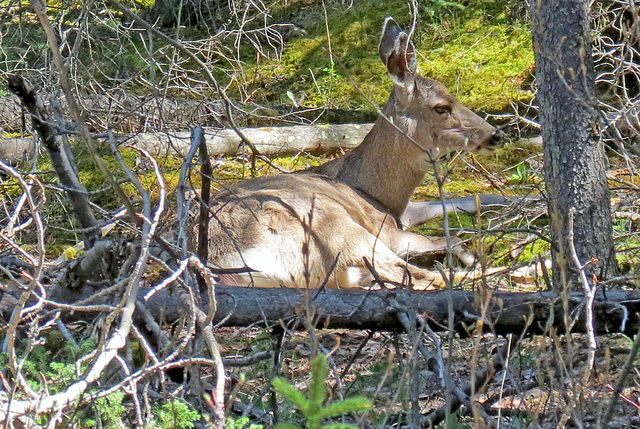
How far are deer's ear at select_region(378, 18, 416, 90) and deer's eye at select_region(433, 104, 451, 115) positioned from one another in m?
0.27

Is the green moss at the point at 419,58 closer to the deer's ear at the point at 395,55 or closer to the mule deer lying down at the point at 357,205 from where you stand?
the mule deer lying down at the point at 357,205

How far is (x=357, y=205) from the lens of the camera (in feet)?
23.0

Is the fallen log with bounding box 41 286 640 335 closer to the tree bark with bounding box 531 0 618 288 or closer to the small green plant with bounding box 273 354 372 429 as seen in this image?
the tree bark with bounding box 531 0 618 288

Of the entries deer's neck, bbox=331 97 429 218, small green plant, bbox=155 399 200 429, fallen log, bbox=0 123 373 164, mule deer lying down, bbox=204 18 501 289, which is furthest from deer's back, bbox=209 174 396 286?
small green plant, bbox=155 399 200 429

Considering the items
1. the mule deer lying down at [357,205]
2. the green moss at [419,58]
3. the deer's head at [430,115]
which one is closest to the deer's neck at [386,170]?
the mule deer lying down at [357,205]

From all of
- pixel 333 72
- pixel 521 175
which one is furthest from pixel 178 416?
pixel 333 72

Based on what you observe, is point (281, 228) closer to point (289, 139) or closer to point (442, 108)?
point (442, 108)

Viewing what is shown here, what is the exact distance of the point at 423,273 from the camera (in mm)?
6273

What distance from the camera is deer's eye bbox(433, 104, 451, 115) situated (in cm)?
754

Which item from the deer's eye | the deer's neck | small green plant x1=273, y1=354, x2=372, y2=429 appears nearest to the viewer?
small green plant x1=273, y1=354, x2=372, y2=429

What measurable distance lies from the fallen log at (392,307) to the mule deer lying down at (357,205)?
2.75ft

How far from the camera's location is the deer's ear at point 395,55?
7270 millimetres

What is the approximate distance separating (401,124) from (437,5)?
3908 mm

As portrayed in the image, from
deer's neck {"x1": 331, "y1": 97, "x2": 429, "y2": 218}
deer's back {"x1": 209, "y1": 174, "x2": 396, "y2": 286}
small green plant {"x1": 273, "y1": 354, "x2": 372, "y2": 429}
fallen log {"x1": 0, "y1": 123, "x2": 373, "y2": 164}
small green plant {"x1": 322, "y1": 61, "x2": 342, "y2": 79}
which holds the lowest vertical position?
small green plant {"x1": 273, "y1": 354, "x2": 372, "y2": 429}
